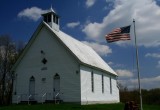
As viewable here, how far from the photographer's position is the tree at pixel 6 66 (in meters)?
52.4

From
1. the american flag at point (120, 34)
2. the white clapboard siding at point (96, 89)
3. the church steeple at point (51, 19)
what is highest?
the church steeple at point (51, 19)

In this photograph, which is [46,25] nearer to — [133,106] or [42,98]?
[42,98]

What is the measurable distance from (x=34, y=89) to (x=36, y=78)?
1.29 metres

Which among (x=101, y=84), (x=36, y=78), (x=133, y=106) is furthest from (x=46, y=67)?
(x=133, y=106)

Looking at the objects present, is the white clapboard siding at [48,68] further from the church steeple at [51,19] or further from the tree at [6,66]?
the tree at [6,66]

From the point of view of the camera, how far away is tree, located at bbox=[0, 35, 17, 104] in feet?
172

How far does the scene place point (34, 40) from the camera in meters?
35.5

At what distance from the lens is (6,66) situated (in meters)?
52.9

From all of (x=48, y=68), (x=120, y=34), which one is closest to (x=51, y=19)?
(x=48, y=68)

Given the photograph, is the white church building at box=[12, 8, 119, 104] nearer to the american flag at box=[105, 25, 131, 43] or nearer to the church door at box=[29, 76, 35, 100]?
the church door at box=[29, 76, 35, 100]

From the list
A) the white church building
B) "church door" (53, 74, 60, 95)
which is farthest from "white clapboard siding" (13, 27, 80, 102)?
"church door" (53, 74, 60, 95)

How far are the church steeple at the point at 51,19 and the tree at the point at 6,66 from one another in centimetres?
1886

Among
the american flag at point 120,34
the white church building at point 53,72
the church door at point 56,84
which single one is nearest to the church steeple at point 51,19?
the white church building at point 53,72

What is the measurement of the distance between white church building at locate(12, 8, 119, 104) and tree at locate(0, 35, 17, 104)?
667 inches
